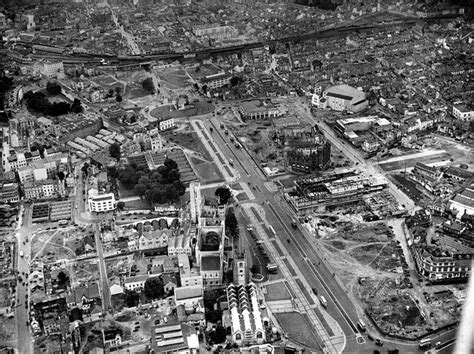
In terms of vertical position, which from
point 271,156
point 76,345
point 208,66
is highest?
point 208,66

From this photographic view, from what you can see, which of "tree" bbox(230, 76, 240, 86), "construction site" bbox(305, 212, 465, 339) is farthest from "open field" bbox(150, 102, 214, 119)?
"construction site" bbox(305, 212, 465, 339)

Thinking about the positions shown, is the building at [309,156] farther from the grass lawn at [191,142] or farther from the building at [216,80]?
the building at [216,80]

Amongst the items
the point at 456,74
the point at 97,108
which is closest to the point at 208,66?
the point at 97,108

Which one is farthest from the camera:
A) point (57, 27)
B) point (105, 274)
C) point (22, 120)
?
point (57, 27)

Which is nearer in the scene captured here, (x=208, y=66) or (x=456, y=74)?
(x=456, y=74)

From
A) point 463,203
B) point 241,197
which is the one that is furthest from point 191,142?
point 463,203

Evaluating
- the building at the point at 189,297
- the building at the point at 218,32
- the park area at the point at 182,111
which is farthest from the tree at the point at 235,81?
the building at the point at 189,297

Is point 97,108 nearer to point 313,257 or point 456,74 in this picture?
point 313,257
